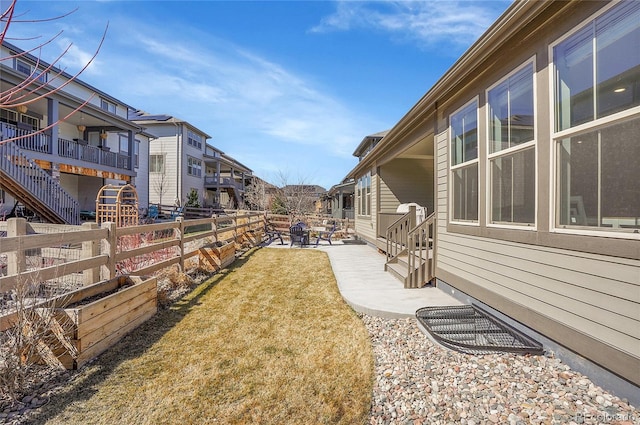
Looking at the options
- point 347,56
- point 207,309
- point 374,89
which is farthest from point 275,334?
point 374,89

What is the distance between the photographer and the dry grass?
8.43 feet

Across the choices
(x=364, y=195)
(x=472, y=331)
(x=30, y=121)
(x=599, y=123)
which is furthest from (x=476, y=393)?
(x=30, y=121)

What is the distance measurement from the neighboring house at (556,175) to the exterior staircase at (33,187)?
1206cm

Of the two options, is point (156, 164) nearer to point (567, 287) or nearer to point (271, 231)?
point (271, 231)

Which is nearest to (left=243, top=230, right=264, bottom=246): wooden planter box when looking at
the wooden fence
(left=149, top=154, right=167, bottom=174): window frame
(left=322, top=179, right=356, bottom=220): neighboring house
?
the wooden fence

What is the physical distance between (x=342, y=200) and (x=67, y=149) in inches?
759

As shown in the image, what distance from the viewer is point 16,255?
3.22 meters

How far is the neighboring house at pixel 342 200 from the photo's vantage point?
2491 cm

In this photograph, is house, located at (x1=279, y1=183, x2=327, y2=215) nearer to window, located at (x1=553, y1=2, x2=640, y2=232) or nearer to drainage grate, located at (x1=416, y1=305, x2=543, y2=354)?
drainage grate, located at (x1=416, y1=305, x2=543, y2=354)

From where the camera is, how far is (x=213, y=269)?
768 centimetres

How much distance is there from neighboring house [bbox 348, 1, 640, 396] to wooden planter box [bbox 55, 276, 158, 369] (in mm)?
4633

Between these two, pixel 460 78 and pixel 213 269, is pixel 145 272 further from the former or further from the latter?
pixel 460 78

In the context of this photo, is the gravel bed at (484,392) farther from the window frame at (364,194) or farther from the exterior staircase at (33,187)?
the exterior staircase at (33,187)

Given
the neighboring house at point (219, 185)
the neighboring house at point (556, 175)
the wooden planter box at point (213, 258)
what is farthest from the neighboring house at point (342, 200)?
the neighboring house at point (556, 175)
